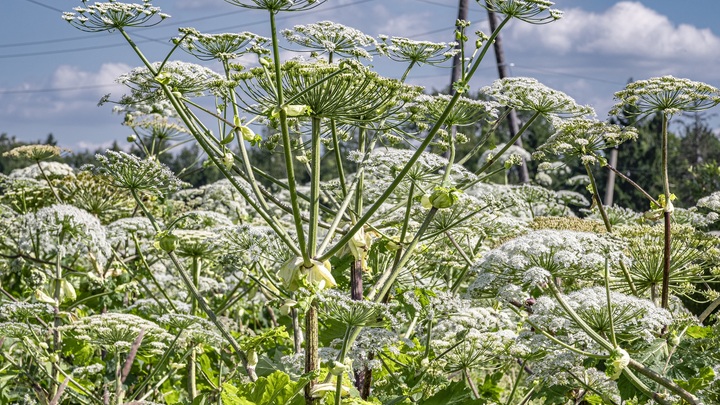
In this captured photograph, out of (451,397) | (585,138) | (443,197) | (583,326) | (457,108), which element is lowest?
(451,397)

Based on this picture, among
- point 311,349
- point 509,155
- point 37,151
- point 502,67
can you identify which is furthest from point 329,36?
point 502,67

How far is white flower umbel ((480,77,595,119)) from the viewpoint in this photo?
13.0 ft

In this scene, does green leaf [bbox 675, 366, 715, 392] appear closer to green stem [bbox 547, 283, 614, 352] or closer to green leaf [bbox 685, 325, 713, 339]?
green leaf [bbox 685, 325, 713, 339]

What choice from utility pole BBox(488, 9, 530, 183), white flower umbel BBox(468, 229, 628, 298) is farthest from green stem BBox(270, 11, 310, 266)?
utility pole BBox(488, 9, 530, 183)

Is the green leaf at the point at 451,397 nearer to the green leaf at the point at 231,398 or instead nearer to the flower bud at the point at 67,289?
the green leaf at the point at 231,398

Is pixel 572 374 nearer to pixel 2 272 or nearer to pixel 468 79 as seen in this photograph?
pixel 468 79

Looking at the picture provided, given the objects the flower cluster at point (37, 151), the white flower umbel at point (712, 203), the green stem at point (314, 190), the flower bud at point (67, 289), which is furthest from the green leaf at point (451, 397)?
the flower cluster at point (37, 151)

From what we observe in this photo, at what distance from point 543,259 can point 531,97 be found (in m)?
0.89

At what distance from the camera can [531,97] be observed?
395cm

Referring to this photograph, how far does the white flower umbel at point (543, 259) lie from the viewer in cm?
335

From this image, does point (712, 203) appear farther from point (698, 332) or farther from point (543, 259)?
point (543, 259)

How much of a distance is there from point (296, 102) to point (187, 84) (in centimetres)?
75

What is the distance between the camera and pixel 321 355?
149 inches

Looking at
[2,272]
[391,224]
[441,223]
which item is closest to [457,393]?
[441,223]
